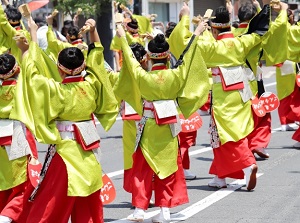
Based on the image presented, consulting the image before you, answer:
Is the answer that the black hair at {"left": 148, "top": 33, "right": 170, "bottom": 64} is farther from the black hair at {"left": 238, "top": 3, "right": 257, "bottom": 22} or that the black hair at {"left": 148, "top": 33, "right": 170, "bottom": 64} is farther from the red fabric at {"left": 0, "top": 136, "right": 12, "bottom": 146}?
the black hair at {"left": 238, "top": 3, "right": 257, "bottom": 22}

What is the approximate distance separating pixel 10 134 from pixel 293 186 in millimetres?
Answer: 3454

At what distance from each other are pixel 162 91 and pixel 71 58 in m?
1.28

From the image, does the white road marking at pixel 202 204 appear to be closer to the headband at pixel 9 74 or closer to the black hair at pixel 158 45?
the black hair at pixel 158 45

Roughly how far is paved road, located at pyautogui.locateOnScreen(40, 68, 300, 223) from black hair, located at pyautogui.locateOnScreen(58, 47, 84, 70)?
1.96 meters

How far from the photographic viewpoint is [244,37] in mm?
9641

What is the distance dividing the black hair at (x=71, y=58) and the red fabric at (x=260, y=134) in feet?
15.8

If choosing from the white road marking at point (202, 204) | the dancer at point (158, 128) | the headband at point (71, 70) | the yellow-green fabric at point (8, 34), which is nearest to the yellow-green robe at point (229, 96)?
the white road marking at point (202, 204)

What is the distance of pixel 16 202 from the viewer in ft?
24.5

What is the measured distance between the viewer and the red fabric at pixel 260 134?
11.3 meters

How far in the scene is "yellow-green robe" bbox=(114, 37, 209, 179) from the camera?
25.8 feet

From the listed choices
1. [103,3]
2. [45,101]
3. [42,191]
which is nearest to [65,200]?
[42,191]

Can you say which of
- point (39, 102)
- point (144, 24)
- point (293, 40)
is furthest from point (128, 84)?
point (144, 24)

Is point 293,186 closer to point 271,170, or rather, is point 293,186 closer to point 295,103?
point 271,170

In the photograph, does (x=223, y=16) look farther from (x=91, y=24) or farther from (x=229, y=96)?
(x=91, y=24)
